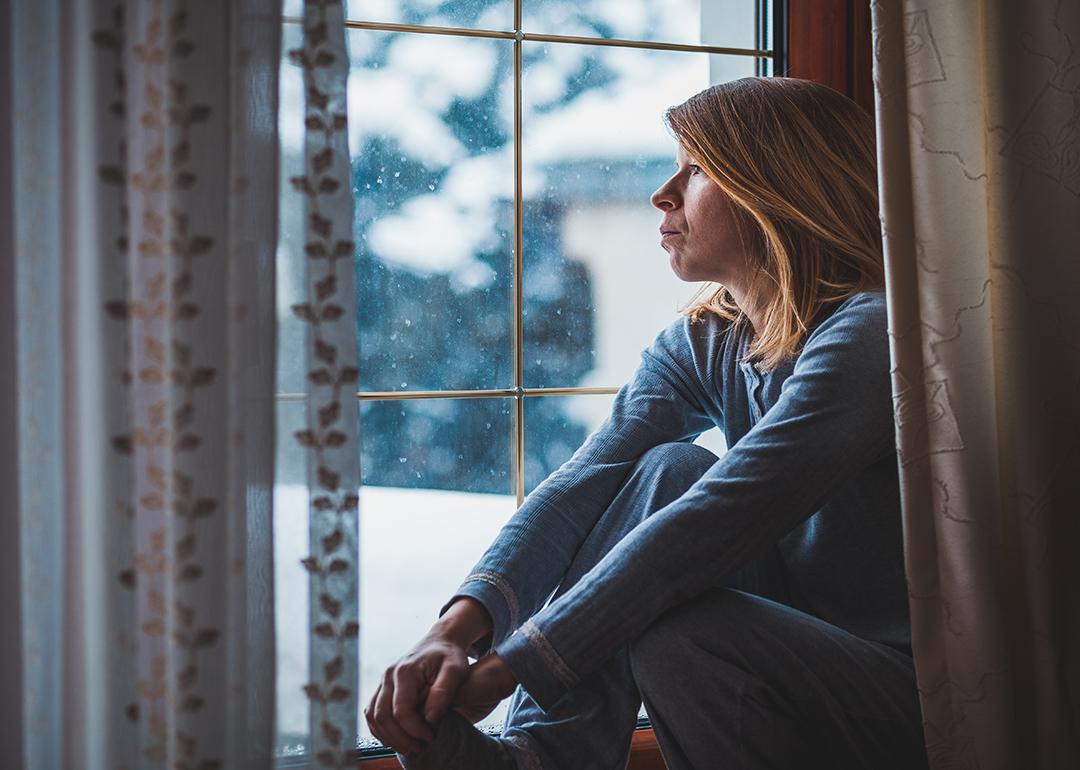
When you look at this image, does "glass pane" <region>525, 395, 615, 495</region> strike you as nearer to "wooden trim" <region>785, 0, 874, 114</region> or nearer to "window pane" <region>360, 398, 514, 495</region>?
"window pane" <region>360, 398, 514, 495</region>

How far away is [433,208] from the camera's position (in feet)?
5.12

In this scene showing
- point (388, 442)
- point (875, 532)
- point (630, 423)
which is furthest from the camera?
point (388, 442)

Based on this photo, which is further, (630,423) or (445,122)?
(445,122)

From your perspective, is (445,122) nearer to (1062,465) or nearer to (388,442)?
(388,442)

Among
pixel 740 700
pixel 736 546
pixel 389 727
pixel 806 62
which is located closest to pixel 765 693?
pixel 740 700

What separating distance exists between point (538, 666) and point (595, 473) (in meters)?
0.33

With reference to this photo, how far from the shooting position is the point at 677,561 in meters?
1.13

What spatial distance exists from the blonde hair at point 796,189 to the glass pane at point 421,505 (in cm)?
48

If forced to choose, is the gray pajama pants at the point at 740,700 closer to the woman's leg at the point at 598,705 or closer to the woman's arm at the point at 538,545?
the woman's leg at the point at 598,705

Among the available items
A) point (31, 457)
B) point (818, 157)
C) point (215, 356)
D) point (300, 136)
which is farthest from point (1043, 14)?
point (31, 457)

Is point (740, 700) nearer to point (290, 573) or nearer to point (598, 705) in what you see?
point (598, 705)

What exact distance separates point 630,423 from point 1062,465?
1.82ft

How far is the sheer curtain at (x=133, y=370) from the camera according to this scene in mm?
886

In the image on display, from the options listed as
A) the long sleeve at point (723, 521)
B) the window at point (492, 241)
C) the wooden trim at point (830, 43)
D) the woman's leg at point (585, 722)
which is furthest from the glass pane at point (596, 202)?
the long sleeve at point (723, 521)
